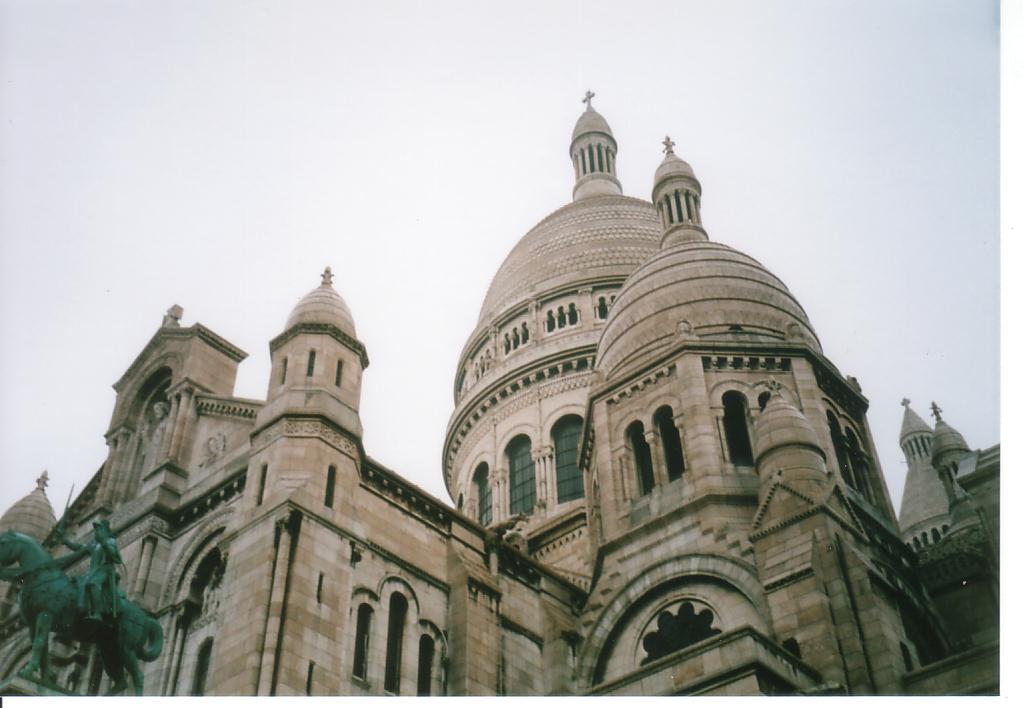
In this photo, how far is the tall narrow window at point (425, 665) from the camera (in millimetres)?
23747

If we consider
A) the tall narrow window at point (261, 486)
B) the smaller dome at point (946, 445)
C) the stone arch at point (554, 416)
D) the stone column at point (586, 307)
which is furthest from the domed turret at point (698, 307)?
the smaller dome at point (946, 445)

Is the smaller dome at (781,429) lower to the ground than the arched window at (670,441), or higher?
lower

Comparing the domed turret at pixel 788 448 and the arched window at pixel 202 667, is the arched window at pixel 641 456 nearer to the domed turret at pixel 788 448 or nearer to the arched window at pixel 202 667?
the domed turret at pixel 788 448

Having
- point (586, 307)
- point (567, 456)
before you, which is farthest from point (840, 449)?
point (586, 307)

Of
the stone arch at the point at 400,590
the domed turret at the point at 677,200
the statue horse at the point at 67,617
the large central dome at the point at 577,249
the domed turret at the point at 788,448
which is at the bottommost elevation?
the statue horse at the point at 67,617

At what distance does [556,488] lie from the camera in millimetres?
42625

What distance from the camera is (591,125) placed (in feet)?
214

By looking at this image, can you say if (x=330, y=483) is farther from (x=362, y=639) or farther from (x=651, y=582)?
(x=651, y=582)

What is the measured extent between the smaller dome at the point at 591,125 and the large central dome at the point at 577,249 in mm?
9676

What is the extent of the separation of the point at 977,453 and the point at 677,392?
7974mm

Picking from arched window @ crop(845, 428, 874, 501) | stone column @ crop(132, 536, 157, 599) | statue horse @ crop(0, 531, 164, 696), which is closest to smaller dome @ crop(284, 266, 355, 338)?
stone column @ crop(132, 536, 157, 599)

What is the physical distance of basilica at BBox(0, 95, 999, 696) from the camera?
870 inches
